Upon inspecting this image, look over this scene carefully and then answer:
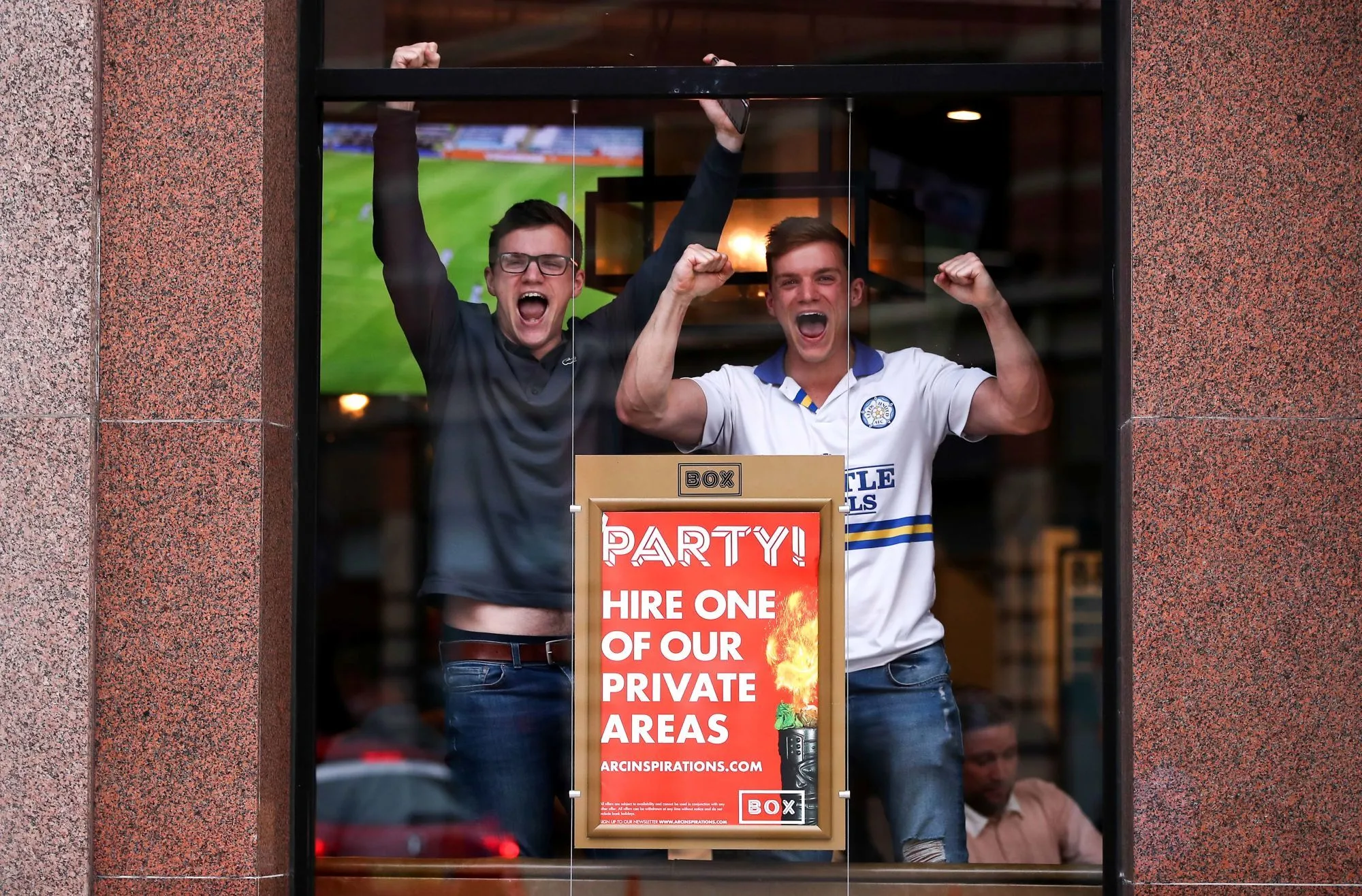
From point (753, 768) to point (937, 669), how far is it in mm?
867

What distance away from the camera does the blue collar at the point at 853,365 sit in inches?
264

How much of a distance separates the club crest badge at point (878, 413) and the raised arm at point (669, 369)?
677 millimetres

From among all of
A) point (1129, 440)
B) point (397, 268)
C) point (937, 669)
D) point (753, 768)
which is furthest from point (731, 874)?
point (397, 268)

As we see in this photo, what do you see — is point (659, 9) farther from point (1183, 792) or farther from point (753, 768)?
point (1183, 792)

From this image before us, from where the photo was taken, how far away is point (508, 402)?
6.78 m

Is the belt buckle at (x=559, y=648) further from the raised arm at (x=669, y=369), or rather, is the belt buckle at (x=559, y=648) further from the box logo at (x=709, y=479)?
the raised arm at (x=669, y=369)

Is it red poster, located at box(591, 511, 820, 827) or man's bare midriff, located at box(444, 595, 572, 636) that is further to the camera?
man's bare midriff, located at box(444, 595, 572, 636)

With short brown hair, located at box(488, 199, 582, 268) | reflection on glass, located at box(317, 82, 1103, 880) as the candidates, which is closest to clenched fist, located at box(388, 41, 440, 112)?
reflection on glass, located at box(317, 82, 1103, 880)

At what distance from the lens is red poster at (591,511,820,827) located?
6.55m

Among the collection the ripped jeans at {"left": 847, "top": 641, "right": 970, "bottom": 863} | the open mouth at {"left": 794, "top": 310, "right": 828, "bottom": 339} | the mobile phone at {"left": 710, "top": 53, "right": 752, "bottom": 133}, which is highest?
the mobile phone at {"left": 710, "top": 53, "right": 752, "bottom": 133}

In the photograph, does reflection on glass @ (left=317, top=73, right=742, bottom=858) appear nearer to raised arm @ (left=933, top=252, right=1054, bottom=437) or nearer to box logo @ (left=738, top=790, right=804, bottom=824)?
box logo @ (left=738, top=790, right=804, bottom=824)

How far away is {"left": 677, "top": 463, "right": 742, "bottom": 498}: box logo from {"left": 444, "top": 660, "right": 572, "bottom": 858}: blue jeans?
0.93 metres

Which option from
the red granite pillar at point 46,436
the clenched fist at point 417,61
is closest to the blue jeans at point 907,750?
the red granite pillar at point 46,436

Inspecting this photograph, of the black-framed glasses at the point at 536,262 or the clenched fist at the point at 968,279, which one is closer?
the clenched fist at the point at 968,279
